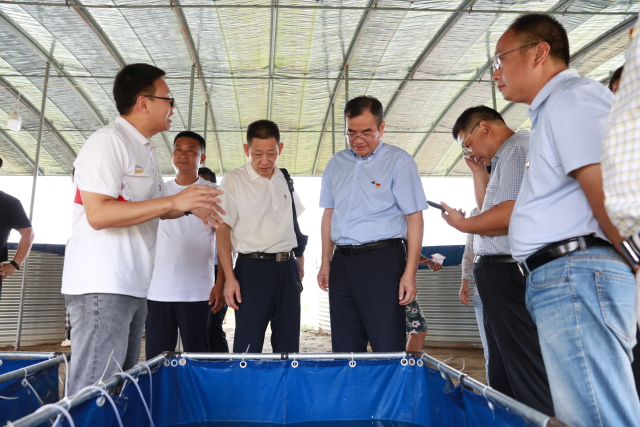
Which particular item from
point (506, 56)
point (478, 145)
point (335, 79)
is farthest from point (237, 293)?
point (335, 79)

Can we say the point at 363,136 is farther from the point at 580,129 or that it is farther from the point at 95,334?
the point at 95,334

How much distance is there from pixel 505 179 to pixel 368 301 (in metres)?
0.93

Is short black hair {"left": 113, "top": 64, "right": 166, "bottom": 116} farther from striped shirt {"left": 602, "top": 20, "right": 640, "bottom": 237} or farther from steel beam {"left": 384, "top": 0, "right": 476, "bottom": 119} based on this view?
steel beam {"left": 384, "top": 0, "right": 476, "bottom": 119}

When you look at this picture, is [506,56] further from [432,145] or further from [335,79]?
[432,145]

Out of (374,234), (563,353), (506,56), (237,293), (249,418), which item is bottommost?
(249,418)

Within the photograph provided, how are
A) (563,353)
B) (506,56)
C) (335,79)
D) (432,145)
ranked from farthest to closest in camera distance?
1. (432,145)
2. (335,79)
3. (506,56)
4. (563,353)

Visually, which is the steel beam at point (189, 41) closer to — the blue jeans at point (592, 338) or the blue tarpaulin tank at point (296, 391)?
the blue tarpaulin tank at point (296, 391)

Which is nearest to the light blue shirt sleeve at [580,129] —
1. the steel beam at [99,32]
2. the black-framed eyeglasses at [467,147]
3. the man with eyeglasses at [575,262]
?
the man with eyeglasses at [575,262]

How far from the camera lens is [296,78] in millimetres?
9766

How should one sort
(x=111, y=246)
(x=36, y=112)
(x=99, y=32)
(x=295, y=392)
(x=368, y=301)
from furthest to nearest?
1. (x=36, y=112)
2. (x=99, y=32)
3. (x=368, y=301)
4. (x=295, y=392)
5. (x=111, y=246)

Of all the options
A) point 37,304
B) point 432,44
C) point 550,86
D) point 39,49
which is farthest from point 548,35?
point 39,49

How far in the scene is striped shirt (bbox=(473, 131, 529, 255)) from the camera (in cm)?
225

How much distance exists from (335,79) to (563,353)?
8.86 m

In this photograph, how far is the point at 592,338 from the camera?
1.26 m
